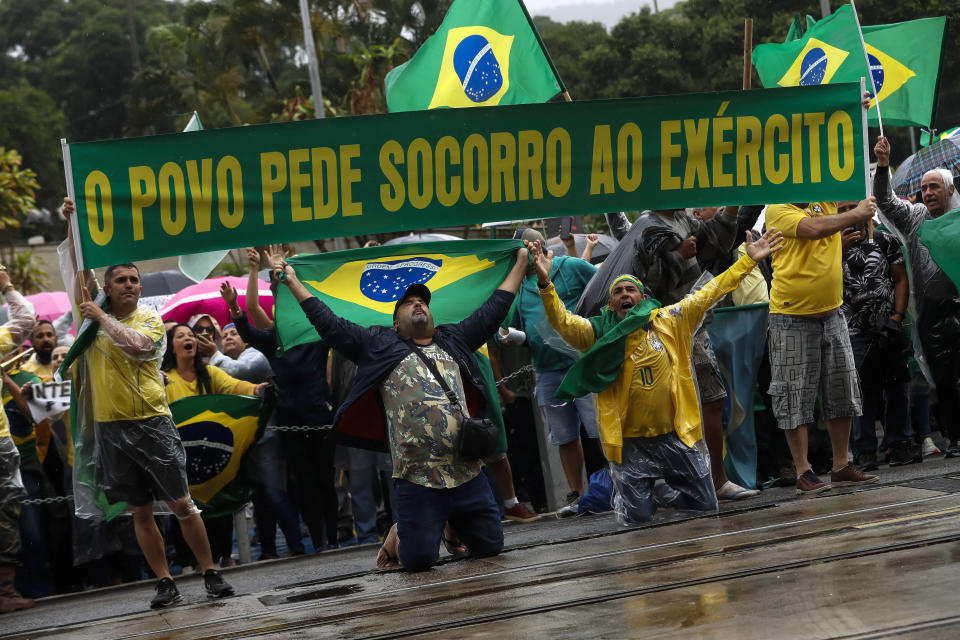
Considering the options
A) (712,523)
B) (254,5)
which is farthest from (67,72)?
(712,523)

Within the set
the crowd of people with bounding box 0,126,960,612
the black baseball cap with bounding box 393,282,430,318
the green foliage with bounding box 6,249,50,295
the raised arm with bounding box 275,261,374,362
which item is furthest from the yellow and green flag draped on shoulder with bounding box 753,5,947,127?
the green foliage with bounding box 6,249,50,295

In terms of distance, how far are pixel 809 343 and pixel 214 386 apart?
425 cm

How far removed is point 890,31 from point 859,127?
280 cm

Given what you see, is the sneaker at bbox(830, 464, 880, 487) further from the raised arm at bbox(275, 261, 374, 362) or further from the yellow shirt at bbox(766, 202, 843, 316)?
the raised arm at bbox(275, 261, 374, 362)

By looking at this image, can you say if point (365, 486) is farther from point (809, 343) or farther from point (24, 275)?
point (24, 275)

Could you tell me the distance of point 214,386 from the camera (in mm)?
8930

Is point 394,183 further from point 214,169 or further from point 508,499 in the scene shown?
point 508,499

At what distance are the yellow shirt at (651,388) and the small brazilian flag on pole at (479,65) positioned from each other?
288 centimetres

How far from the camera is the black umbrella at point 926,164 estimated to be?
414 inches

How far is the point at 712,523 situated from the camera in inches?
284

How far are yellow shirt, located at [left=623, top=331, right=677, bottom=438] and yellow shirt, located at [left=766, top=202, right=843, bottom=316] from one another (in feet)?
3.61

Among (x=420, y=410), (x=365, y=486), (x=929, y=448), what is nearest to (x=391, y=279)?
(x=420, y=410)

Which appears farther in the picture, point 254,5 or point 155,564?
point 254,5

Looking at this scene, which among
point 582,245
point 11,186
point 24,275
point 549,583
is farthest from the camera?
point 24,275
